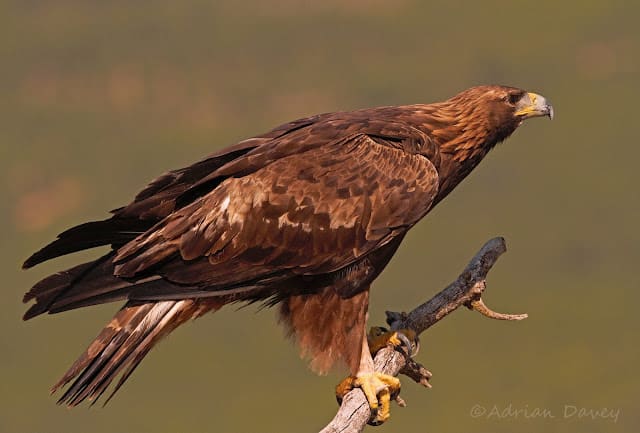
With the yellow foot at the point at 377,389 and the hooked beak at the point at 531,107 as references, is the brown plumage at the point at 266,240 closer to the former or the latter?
the yellow foot at the point at 377,389

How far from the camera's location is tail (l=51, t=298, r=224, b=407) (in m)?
9.75

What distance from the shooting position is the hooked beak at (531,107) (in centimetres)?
1126

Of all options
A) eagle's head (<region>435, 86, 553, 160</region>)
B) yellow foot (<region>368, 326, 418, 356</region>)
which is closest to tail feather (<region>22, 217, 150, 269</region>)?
yellow foot (<region>368, 326, 418, 356</region>)

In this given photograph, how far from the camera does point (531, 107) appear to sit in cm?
1128

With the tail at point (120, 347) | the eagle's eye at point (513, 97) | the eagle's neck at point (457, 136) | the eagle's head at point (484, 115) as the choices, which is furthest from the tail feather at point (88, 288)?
the eagle's eye at point (513, 97)

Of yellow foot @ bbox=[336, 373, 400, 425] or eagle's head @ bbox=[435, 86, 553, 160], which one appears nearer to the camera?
yellow foot @ bbox=[336, 373, 400, 425]

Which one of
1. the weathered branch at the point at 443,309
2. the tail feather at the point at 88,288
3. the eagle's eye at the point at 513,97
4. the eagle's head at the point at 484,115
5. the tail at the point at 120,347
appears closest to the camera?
the tail at the point at 120,347

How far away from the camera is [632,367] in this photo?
185 feet

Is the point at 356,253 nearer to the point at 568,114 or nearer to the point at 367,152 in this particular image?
the point at 367,152

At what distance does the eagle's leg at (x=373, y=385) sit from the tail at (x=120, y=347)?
4.55 ft

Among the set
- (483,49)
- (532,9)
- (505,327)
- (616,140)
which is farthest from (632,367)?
(532,9)

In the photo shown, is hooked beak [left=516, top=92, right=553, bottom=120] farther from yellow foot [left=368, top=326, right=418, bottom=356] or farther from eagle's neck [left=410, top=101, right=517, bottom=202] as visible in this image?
yellow foot [left=368, top=326, right=418, bottom=356]

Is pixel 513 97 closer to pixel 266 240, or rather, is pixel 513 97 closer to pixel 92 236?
pixel 266 240

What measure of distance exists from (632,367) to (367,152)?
48065 millimetres
